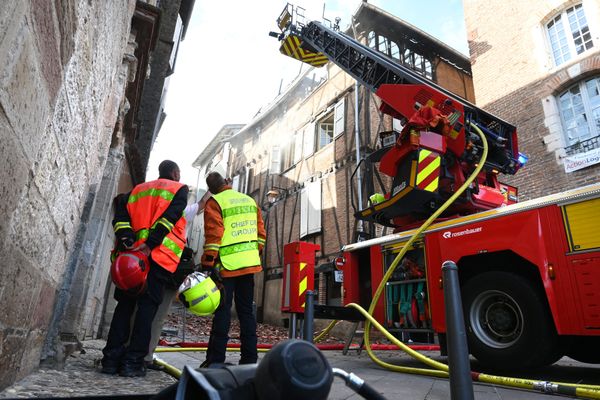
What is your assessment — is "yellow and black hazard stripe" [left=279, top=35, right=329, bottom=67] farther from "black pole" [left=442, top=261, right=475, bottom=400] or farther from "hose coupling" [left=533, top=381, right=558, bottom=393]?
"black pole" [left=442, top=261, right=475, bottom=400]

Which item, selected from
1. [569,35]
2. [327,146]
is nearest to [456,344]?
[569,35]

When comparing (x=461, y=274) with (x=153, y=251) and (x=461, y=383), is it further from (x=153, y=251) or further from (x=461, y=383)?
(x=153, y=251)

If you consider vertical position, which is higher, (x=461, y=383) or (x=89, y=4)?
(x=89, y=4)

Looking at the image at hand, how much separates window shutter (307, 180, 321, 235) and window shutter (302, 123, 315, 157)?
1.55 metres

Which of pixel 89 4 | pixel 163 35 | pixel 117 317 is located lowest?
pixel 117 317

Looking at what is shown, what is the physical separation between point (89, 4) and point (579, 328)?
3.89 metres

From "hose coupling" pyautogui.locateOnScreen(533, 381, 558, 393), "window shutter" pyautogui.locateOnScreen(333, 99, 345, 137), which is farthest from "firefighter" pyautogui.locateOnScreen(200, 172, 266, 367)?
"window shutter" pyautogui.locateOnScreen(333, 99, 345, 137)

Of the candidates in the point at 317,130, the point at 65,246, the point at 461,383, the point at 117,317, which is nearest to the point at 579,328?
the point at 461,383

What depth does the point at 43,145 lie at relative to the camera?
5.67 ft

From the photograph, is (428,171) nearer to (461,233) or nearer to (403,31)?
(461,233)

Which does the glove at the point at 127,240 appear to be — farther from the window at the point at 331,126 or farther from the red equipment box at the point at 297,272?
the window at the point at 331,126

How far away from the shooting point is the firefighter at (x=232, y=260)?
3379mm

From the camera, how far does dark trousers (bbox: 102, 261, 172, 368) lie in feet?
9.36

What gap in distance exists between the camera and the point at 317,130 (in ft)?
50.3
